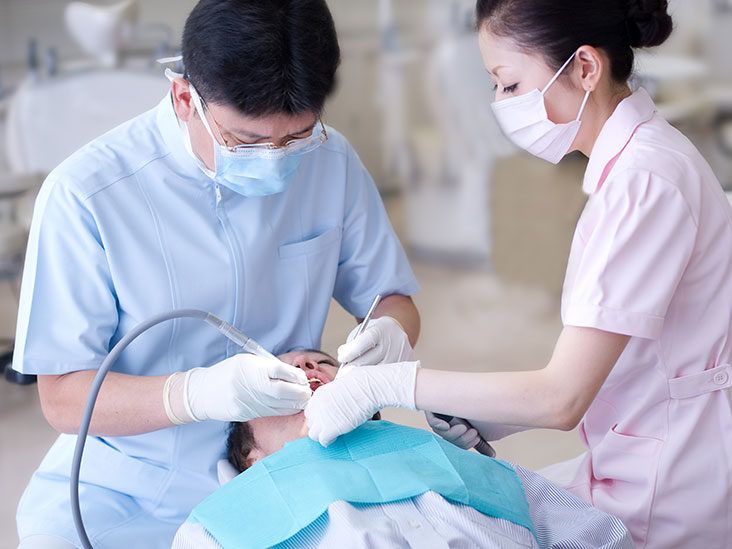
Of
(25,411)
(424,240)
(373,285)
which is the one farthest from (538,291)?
(373,285)

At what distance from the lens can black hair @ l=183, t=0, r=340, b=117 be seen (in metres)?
1.31

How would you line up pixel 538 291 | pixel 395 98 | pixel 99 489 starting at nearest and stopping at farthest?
1. pixel 99 489
2. pixel 538 291
3. pixel 395 98

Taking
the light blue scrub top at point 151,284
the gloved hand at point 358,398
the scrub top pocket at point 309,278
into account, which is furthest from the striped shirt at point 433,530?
the scrub top pocket at point 309,278

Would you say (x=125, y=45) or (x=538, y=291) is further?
(x=538, y=291)

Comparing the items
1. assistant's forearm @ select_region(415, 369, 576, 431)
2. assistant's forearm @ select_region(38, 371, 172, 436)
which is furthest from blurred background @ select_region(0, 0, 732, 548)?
assistant's forearm @ select_region(38, 371, 172, 436)

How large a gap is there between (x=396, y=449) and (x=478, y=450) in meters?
0.25

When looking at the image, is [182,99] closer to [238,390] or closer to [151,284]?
[151,284]

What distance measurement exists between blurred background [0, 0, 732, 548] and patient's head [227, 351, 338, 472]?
679 mm

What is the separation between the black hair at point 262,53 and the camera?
1306 mm

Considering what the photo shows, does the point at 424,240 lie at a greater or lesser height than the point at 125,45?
lesser

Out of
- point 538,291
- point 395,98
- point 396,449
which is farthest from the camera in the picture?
point 395,98

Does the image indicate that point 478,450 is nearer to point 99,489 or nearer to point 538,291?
point 99,489

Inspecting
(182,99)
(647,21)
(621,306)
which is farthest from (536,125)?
(182,99)

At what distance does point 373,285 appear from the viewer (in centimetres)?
177
